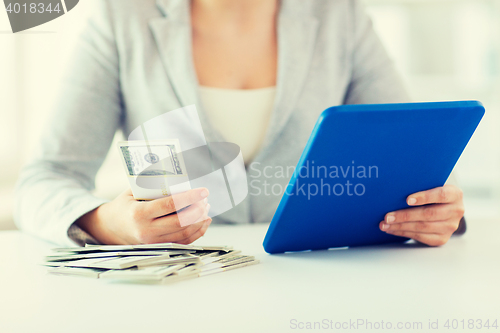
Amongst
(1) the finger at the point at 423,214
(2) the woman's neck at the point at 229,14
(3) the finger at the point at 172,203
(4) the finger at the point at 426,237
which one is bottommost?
(4) the finger at the point at 426,237

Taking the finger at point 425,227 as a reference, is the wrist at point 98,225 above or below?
above

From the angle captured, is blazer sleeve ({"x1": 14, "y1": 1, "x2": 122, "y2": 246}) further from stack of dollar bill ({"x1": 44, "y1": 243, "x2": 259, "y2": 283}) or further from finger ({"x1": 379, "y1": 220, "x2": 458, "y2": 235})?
finger ({"x1": 379, "y1": 220, "x2": 458, "y2": 235})

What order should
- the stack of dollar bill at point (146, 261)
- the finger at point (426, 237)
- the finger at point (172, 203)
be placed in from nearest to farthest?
the stack of dollar bill at point (146, 261) < the finger at point (172, 203) < the finger at point (426, 237)

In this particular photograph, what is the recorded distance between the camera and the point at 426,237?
84 cm

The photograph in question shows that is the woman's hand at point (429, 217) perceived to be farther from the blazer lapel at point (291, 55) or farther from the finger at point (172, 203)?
the blazer lapel at point (291, 55)

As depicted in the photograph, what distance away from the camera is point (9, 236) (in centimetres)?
109

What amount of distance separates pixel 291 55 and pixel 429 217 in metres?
0.80

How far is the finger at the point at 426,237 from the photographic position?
2.72 feet

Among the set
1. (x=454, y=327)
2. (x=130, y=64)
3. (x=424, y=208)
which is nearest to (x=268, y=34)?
(x=130, y=64)

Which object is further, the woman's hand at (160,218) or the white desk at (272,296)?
the woman's hand at (160,218)

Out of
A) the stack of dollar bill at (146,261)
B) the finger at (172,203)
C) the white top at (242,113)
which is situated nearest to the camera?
the stack of dollar bill at (146,261)

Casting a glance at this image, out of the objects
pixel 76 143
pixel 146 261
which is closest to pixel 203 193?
pixel 146 261

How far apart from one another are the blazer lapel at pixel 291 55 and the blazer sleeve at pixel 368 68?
0.52 ft

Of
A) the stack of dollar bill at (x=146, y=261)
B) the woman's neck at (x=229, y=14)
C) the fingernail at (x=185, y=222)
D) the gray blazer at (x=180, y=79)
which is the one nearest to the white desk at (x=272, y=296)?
the stack of dollar bill at (x=146, y=261)
